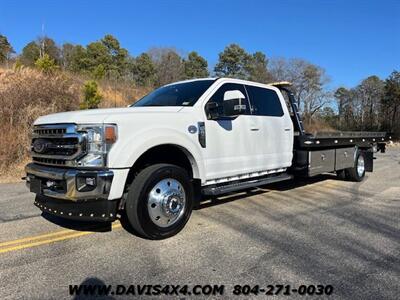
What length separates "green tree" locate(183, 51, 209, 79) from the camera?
152 feet

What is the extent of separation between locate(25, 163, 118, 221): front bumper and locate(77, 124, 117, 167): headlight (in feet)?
0.36

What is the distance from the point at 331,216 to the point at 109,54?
134 ft

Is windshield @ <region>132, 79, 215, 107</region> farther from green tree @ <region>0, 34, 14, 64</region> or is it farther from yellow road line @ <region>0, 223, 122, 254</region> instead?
green tree @ <region>0, 34, 14, 64</region>

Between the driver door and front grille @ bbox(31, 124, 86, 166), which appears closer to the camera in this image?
front grille @ bbox(31, 124, 86, 166)

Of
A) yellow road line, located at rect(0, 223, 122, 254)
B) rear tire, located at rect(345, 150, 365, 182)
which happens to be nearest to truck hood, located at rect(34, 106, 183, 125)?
yellow road line, located at rect(0, 223, 122, 254)

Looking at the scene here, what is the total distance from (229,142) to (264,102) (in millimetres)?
1475

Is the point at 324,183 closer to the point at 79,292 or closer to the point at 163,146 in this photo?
the point at 163,146

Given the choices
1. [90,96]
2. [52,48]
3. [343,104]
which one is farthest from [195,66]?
[90,96]

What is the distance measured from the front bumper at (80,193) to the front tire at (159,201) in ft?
0.94

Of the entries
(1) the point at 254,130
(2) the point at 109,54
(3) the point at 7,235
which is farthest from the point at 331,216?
(2) the point at 109,54

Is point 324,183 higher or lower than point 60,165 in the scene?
lower

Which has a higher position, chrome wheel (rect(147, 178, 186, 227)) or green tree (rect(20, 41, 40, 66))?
green tree (rect(20, 41, 40, 66))

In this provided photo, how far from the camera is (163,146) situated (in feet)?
17.0

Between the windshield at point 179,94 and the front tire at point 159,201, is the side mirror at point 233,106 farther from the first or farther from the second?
the front tire at point 159,201
